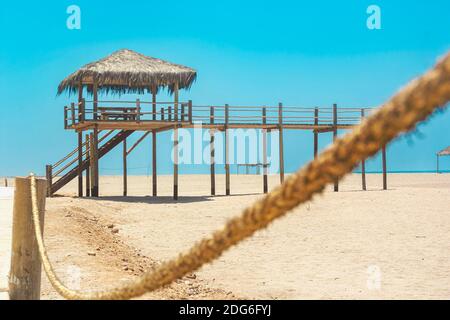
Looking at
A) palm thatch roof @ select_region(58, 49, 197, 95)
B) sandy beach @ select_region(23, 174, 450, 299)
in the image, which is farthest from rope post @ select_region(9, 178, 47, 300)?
palm thatch roof @ select_region(58, 49, 197, 95)

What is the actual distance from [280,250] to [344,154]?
33.7 feet

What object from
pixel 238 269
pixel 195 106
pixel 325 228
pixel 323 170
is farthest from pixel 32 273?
pixel 195 106

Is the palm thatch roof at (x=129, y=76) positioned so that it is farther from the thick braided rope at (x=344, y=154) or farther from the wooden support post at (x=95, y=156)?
the thick braided rope at (x=344, y=154)

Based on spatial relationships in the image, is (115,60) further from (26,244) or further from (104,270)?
(26,244)

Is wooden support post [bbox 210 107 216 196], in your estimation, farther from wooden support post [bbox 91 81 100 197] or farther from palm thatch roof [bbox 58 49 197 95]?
wooden support post [bbox 91 81 100 197]

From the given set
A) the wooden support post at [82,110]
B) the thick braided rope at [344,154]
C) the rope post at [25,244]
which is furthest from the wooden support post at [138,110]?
the thick braided rope at [344,154]

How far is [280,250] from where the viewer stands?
37.5ft

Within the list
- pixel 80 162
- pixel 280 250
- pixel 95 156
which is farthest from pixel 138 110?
pixel 280 250

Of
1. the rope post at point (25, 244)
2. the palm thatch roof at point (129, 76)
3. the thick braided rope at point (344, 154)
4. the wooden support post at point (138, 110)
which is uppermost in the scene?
the palm thatch roof at point (129, 76)

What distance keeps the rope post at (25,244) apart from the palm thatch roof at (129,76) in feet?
61.6

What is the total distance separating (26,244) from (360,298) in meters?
5.06

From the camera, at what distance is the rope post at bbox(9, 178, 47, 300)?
13.9 ft

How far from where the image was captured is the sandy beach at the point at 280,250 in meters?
8.09

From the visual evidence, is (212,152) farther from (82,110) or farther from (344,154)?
(344,154)
